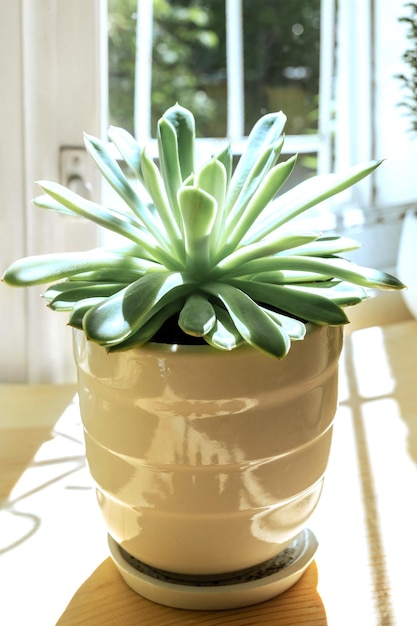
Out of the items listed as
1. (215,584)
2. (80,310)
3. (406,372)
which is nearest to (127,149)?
(80,310)

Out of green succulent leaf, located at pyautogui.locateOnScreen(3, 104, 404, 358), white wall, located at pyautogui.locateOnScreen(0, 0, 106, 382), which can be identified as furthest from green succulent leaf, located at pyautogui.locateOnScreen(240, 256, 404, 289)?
white wall, located at pyautogui.locateOnScreen(0, 0, 106, 382)

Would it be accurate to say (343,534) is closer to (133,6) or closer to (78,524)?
(78,524)

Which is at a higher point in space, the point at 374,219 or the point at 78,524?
the point at 374,219

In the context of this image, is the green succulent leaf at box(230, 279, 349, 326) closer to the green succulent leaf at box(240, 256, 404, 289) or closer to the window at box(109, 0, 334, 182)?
the green succulent leaf at box(240, 256, 404, 289)

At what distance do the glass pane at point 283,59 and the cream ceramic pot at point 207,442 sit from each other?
0.80 m

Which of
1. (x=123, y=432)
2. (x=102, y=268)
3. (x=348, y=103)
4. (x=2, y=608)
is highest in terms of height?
(x=348, y=103)

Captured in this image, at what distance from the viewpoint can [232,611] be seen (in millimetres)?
575

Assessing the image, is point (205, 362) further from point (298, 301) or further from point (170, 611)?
point (170, 611)

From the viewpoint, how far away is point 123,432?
522 millimetres

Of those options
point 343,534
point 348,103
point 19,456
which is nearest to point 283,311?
point 343,534

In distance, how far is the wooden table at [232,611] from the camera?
1.90 ft

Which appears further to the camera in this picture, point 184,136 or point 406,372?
point 406,372

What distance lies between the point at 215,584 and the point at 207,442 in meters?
0.13

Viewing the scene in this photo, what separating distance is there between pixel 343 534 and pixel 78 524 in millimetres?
222
